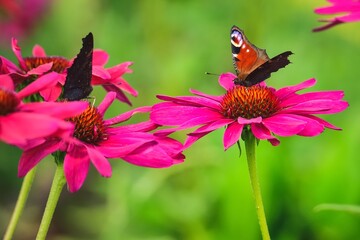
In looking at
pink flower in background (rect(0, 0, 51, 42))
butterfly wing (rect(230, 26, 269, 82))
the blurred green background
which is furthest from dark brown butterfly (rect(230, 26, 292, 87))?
pink flower in background (rect(0, 0, 51, 42))

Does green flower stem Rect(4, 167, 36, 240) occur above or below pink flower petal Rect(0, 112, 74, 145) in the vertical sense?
below

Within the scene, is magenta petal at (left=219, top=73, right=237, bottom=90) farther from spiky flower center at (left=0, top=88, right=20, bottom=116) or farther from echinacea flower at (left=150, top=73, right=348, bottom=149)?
spiky flower center at (left=0, top=88, right=20, bottom=116)

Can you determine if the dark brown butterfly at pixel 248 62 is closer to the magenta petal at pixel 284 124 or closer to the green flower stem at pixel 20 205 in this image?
the magenta petal at pixel 284 124

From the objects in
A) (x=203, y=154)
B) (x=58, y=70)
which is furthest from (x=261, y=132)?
(x=203, y=154)

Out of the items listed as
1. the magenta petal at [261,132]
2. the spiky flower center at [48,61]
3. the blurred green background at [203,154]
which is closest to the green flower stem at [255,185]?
the magenta petal at [261,132]

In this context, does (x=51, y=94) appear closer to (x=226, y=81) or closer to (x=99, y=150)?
(x=99, y=150)
